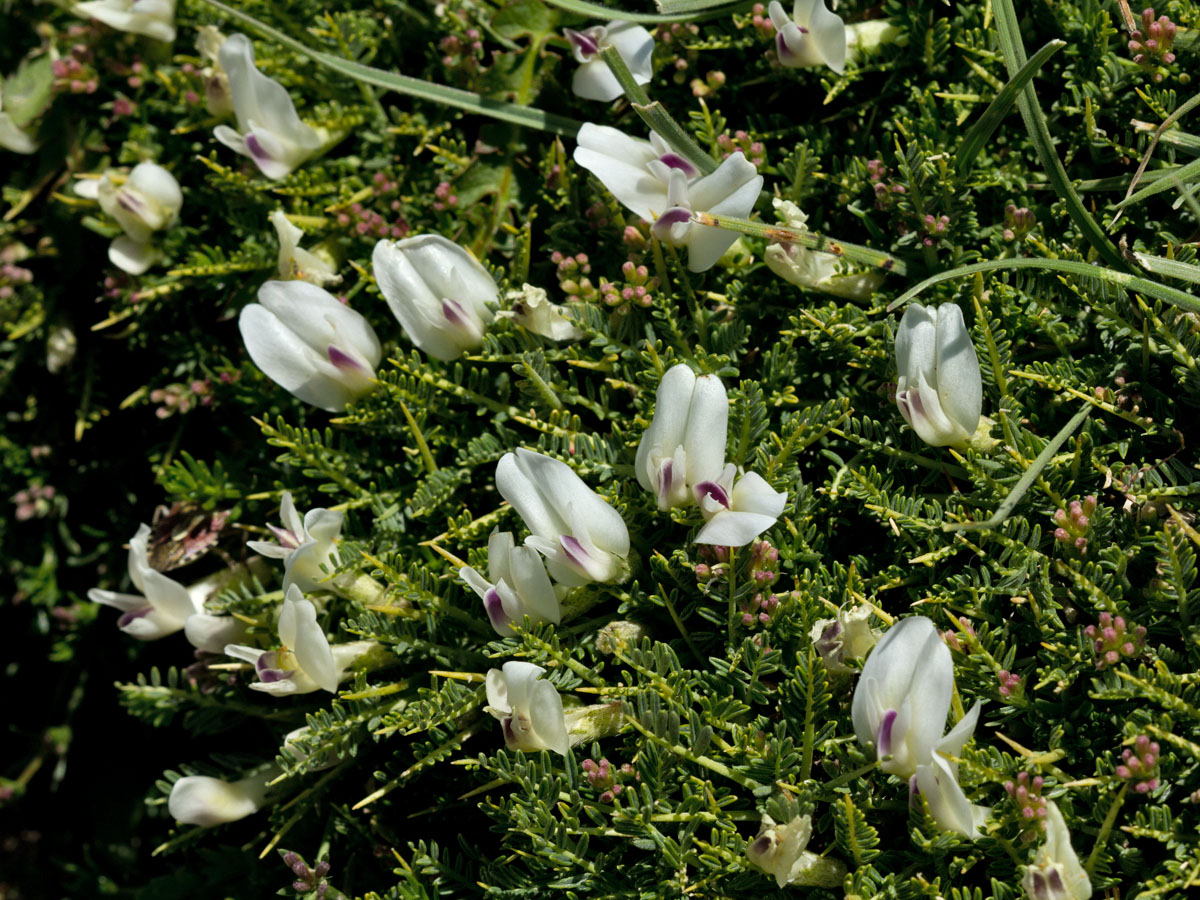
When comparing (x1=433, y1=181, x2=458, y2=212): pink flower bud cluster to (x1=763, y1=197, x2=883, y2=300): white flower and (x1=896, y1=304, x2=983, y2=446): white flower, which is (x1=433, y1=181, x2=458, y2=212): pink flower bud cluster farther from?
(x1=896, y1=304, x2=983, y2=446): white flower

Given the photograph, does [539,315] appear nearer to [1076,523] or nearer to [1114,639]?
[1076,523]

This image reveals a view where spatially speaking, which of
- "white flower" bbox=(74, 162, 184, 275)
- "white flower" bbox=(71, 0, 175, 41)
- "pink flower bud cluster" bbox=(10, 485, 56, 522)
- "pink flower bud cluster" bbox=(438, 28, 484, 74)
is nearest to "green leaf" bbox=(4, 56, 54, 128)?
"white flower" bbox=(71, 0, 175, 41)

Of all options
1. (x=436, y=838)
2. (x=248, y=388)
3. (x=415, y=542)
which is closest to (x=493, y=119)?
(x=248, y=388)

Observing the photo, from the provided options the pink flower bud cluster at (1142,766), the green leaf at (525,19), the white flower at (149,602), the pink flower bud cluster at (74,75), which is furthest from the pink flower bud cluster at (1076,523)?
the pink flower bud cluster at (74,75)

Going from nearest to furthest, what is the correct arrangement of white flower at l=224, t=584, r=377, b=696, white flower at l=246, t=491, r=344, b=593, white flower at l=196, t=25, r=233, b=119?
white flower at l=224, t=584, r=377, b=696, white flower at l=246, t=491, r=344, b=593, white flower at l=196, t=25, r=233, b=119

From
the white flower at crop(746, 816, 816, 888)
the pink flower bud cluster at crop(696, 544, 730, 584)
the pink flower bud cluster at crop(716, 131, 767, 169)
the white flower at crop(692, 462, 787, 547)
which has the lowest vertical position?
the white flower at crop(746, 816, 816, 888)

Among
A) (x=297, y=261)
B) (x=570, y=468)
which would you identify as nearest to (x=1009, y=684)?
(x=570, y=468)
